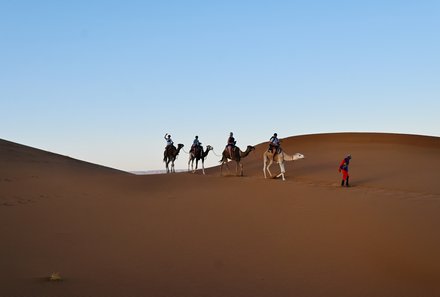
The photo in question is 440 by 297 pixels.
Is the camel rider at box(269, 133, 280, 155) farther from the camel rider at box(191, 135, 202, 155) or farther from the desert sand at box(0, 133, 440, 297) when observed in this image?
the camel rider at box(191, 135, 202, 155)

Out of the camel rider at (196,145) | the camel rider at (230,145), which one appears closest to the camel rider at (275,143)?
the camel rider at (230,145)

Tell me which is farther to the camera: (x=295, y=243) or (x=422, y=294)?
(x=295, y=243)

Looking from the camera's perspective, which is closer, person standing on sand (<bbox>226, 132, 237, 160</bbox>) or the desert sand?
the desert sand

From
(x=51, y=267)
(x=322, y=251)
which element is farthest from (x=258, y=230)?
(x=51, y=267)

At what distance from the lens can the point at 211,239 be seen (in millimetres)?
9820

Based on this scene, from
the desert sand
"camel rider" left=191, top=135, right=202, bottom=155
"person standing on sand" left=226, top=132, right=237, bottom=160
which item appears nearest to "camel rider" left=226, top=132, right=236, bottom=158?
"person standing on sand" left=226, top=132, right=237, bottom=160

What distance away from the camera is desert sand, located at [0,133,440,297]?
695cm

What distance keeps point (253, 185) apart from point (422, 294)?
11.8 metres

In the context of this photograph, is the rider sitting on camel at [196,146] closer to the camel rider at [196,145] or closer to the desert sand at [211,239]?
the camel rider at [196,145]

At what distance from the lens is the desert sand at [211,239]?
6945 mm

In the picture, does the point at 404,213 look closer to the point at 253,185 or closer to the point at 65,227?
the point at 253,185

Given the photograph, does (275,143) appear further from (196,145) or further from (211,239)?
(211,239)

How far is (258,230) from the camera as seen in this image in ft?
35.2

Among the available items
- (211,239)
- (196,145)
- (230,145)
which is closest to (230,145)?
(230,145)
